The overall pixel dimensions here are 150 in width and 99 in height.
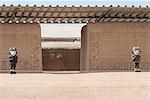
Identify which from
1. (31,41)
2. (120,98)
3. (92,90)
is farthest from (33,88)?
(31,41)

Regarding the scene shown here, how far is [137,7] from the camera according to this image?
90.3 feet

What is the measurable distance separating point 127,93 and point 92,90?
1.12 meters

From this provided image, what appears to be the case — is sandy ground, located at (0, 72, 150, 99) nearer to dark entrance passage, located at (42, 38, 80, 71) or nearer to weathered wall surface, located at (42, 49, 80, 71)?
dark entrance passage, located at (42, 38, 80, 71)

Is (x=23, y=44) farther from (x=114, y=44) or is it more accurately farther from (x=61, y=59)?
(x=61, y=59)

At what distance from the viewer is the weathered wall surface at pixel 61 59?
42344 millimetres

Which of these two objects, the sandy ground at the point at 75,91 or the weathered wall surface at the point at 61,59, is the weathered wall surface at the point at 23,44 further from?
the weathered wall surface at the point at 61,59

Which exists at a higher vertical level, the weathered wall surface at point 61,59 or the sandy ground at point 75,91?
the weathered wall surface at point 61,59

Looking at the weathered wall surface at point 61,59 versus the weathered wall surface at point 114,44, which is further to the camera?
the weathered wall surface at point 61,59

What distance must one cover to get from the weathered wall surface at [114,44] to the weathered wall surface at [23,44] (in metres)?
3.19

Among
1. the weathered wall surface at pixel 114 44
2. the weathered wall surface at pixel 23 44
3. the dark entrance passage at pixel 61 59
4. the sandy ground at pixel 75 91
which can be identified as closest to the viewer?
the sandy ground at pixel 75 91

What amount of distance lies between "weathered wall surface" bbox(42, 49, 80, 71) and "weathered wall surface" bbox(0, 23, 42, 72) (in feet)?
44.4

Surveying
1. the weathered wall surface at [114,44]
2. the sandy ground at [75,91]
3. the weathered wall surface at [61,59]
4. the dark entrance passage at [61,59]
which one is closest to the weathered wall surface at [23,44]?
the weathered wall surface at [114,44]

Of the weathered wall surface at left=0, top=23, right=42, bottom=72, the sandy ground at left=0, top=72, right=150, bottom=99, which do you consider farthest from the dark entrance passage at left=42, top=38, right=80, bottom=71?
the sandy ground at left=0, top=72, right=150, bottom=99

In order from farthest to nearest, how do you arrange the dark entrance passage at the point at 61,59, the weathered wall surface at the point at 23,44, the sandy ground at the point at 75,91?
the dark entrance passage at the point at 61,59
the weathered wall surface at the point at 23,44
the sandy ground at the point at 75,91
